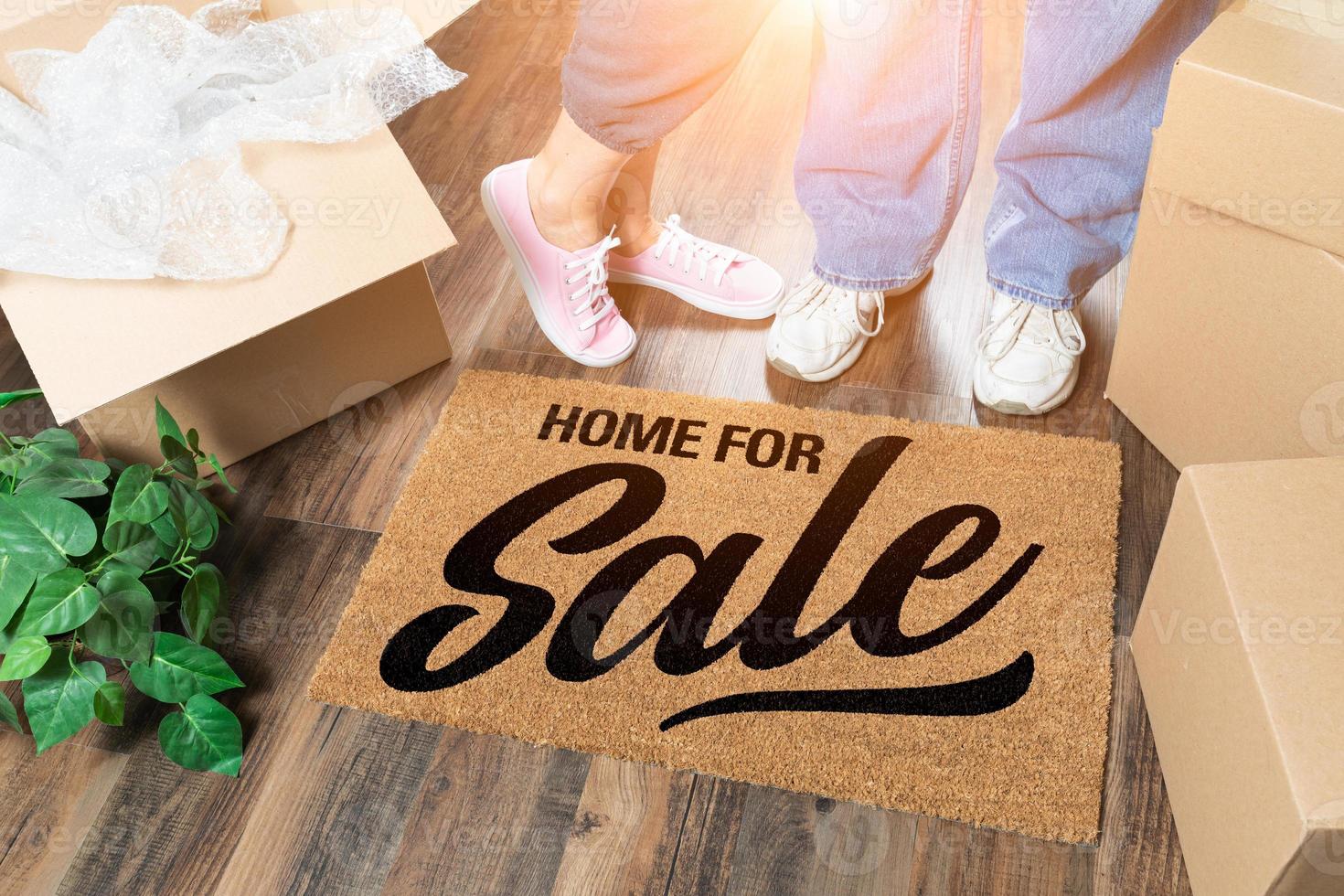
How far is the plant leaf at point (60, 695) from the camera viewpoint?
902 mm

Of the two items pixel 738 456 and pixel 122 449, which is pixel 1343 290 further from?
pixel 122 449

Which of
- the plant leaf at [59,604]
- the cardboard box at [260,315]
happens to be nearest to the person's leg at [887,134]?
the cardboard box at [260,315]

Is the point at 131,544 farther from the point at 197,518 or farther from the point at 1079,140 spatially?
the point at 1079,140

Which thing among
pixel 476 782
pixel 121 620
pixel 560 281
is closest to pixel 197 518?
pixel 121 620

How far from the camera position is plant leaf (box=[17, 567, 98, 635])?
2.89 ft

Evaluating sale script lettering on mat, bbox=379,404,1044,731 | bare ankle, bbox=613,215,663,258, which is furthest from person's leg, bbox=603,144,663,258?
sale script lettering on mat, bbox=379,404,1044,731

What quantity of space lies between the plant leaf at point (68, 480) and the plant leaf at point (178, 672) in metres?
0.15

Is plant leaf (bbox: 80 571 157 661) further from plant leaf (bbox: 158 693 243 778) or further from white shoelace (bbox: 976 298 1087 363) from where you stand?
white shoelace (bbox: 976 298 1087 363)

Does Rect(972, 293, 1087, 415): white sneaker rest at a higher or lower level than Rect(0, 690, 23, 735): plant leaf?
higher

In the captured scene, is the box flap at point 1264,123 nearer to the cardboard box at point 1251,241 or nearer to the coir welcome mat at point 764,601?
the cardboard box at point 1251,241

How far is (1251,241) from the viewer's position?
2.93ft

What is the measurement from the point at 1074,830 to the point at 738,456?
513 millimetres

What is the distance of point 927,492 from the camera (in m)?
1.11

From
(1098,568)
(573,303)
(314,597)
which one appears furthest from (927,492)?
(314,597)
